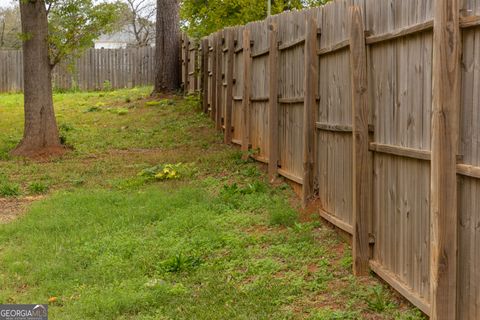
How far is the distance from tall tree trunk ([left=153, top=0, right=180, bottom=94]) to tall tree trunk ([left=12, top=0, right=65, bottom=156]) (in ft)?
21.4

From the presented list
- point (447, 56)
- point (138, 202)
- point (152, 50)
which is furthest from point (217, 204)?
point (152, 50)

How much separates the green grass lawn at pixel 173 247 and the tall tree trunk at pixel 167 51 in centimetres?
798

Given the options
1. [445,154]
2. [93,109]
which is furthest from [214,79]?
[445,154]

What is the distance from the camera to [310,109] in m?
7.62

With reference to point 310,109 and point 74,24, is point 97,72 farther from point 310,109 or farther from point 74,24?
point 310,109

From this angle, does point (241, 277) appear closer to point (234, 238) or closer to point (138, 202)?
point (234, 238)

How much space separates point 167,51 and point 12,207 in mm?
11391

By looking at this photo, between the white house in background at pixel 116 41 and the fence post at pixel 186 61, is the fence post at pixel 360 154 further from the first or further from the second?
the white house in background at pixel 116 41

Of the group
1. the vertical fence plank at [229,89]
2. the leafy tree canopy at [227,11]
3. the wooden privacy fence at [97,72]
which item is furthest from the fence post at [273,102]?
the wooden privacy fence at [97,72]

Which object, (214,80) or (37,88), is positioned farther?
(214,80)

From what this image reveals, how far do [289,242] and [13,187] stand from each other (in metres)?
5.25

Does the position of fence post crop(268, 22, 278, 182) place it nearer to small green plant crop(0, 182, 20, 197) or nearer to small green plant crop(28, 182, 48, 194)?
small green plant crop(28, 182, 48, 194)

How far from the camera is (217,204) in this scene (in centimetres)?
854

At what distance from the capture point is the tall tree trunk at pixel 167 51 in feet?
64.9
